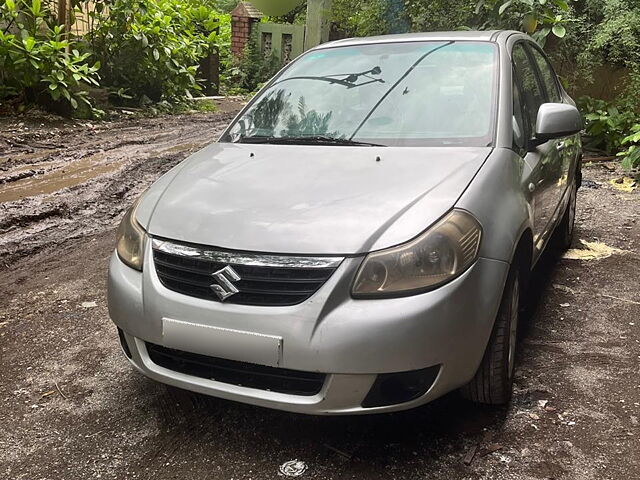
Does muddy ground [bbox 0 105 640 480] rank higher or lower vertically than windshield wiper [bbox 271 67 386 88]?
lower

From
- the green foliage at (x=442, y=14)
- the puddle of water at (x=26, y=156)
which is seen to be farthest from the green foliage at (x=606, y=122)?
the puddle of water at (x=26, y=156)

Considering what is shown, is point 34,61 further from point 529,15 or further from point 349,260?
point 349,260

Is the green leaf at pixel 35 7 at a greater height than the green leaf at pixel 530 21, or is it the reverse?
the green leaf at pixel 530 21

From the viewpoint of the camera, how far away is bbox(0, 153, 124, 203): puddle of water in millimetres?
6152

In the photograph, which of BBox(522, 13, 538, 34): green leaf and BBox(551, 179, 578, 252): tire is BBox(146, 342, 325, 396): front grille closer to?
BBox(551, 179, 578, 252): tire

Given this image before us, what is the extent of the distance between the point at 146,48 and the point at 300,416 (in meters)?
10.6

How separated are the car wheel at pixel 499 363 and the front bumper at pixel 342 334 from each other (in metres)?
0.16

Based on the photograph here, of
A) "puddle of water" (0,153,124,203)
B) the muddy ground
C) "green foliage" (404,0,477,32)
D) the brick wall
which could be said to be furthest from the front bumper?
the brick wall

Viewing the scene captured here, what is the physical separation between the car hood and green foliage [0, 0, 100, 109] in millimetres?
7688

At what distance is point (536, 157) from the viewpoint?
10.5 feet

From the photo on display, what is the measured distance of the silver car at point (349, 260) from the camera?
2.11 m

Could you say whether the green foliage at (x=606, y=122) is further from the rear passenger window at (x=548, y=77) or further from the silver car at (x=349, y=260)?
the silver car at (x=349, y=260)

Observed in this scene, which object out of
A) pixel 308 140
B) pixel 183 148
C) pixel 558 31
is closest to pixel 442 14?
pixel 558 31

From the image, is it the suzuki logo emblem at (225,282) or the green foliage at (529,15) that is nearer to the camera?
the suzuki logo emblem at (225,282)
